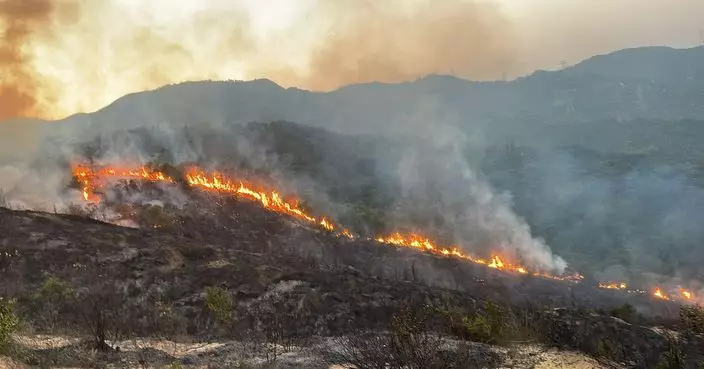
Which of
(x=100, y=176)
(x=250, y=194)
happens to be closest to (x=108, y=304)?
(x=100, y=176)

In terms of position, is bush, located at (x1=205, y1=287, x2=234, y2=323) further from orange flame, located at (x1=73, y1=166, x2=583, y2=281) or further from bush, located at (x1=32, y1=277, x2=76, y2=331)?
orange flame, located at (x1=73, y1=166, x2=583, y2=281)

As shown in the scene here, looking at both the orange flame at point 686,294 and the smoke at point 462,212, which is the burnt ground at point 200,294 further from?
the smoke at point 462,212

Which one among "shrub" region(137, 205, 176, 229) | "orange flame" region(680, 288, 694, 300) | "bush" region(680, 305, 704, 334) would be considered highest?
"orange flame" region(680, 288, 694, 300)

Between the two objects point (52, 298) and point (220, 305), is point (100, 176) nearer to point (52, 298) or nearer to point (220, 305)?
point (52, 298)

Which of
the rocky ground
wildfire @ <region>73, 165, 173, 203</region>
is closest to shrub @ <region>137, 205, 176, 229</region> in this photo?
wildfire @ <region>73, 165, 173, 203</region>

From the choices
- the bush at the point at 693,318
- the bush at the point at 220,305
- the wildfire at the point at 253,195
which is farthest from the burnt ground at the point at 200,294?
the wildfire at the point at 253,195

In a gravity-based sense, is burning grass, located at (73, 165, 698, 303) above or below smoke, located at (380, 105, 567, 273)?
below

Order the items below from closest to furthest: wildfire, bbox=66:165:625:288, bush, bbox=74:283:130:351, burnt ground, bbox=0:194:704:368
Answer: bush, bbox=74:283:130:351
burnt ground, bbox=0:194:704:368
wildfire, bbox=66:165:625:288

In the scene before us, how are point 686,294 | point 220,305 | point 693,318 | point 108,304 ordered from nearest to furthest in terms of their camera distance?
point 693,318
point 220,305
point 108,304
point 686,294

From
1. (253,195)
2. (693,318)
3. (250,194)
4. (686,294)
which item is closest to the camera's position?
(693,318)

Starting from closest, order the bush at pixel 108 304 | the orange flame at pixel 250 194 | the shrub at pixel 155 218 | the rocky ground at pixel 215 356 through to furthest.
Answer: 1. the rocky ground at pixel 215 356
2. the bush at pixel 108 304
3. the shrub at pixel 155 218
4. the orange flame at pixel 250 194

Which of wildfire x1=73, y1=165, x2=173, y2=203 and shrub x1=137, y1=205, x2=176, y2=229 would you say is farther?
wildfire x1=73, y1=165, x2=173, y2=203

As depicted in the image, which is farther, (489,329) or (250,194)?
(250,194)

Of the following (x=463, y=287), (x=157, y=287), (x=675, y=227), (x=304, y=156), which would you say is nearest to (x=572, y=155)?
(x=675, y=227)
